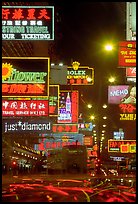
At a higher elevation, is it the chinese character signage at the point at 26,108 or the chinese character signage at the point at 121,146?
the chinese character signage at the point at 26,108

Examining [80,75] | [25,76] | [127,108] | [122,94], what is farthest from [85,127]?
[25,76]

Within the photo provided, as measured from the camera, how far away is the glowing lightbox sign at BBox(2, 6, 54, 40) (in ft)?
58.9

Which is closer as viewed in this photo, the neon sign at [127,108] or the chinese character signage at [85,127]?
the neon sign at [127,108]

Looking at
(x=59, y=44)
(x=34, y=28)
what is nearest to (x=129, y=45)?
(x=34, y=28)

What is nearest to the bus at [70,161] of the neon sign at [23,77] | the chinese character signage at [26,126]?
the chinese character signage at [26,126]

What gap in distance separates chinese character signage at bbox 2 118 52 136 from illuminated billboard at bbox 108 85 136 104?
5.63m

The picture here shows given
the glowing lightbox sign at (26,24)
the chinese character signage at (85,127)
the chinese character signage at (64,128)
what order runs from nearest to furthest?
1. the glowing lightbox sign at (26,24)
2. the chinese character signage at (64,128)
3. the chinese character signage at (85,127)

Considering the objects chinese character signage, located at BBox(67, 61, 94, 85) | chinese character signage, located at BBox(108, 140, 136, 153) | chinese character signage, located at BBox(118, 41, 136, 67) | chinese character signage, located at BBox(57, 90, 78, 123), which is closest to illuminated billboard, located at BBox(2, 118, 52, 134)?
chinese character signage, located at BBox(67, 61, 94, 85)

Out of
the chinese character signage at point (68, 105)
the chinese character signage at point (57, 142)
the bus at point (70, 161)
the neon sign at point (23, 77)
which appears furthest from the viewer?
the chinese character signage at point (57, 142)

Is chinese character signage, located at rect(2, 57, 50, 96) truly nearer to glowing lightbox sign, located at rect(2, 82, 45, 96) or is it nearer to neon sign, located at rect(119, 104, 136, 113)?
glowing lightbox sign, located at rect(2, 82, 45, 96)

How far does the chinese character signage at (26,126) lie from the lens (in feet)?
101

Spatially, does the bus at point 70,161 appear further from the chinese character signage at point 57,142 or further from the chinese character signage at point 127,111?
the chinese character signage at point 127,111

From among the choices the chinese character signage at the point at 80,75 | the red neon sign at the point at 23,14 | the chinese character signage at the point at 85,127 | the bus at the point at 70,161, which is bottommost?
the bus at the point at 70,161

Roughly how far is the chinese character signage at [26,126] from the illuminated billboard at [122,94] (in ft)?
18.5
